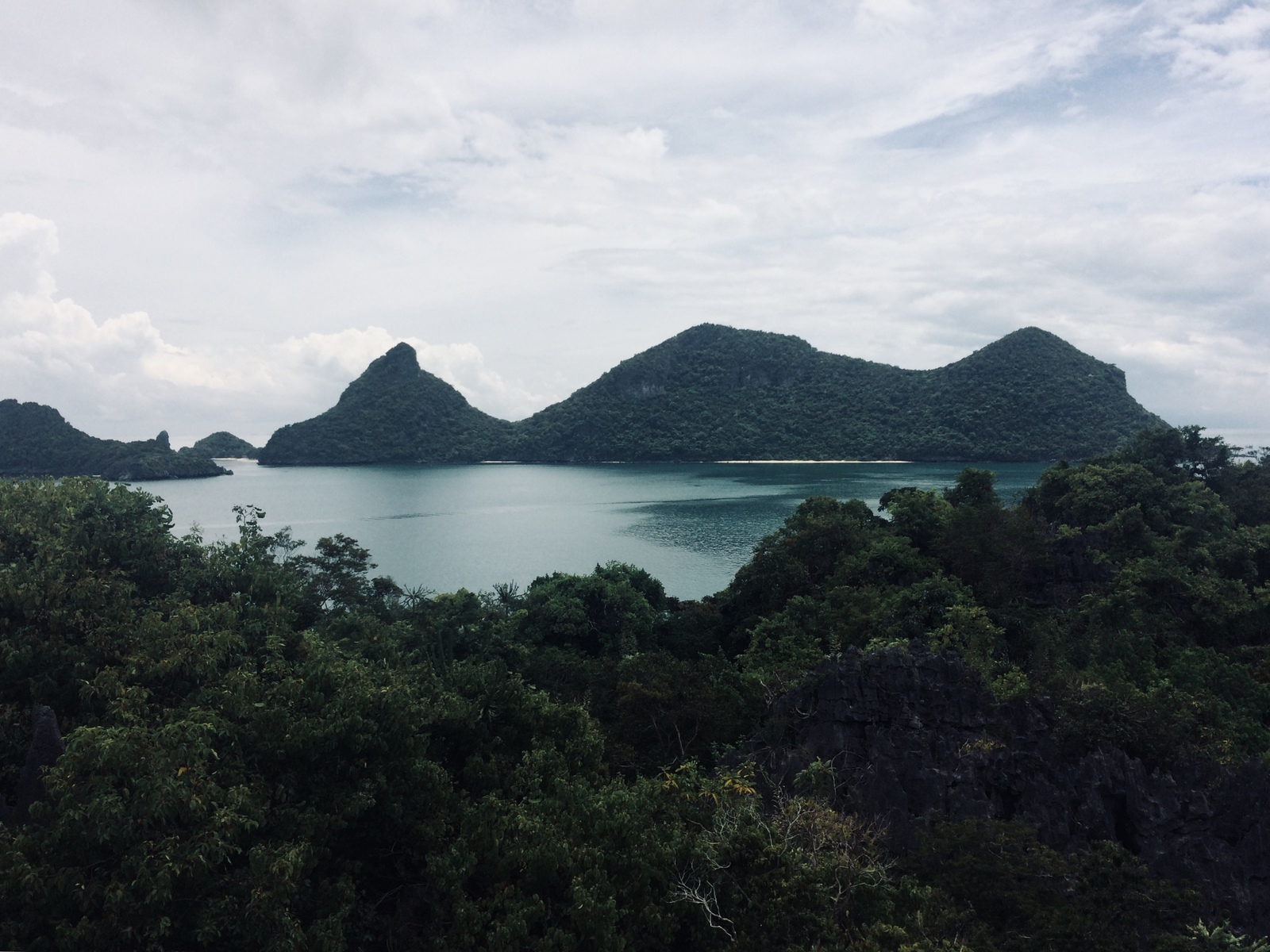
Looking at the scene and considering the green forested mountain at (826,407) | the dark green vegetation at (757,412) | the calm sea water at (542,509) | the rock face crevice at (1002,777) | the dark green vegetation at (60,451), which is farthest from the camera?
the dark green vegetation at (757,412)

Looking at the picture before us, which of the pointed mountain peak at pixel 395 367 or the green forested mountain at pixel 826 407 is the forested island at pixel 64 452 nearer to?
the pointed mountain peak at pixel 395 367

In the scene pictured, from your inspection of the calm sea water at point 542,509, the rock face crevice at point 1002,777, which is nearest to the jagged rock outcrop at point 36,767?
the rock face crevice at point 1002,777

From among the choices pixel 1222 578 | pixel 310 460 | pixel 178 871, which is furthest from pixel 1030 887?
pixel 310 460

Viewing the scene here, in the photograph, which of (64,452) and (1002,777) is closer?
(1002,777)

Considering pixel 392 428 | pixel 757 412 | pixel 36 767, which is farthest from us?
pixel 757 412

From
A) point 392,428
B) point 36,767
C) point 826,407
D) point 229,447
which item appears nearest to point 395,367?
point 392,428

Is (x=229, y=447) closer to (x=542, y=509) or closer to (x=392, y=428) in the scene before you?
(x=392, y=428)
